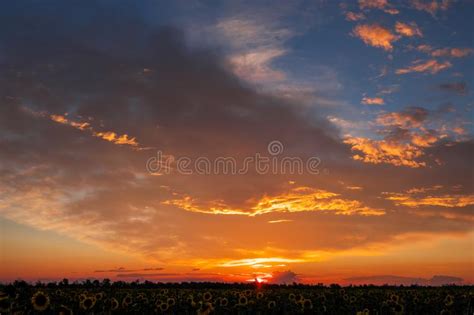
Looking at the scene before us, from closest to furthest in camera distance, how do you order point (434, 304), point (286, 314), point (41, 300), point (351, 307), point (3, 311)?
point (3, 311)
point (41, 300)
point (286, 314)
point (351, 307)
point (434, 304)

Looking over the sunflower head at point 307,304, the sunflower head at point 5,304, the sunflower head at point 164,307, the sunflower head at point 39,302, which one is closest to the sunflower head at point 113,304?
the sunflower head at point 164,307

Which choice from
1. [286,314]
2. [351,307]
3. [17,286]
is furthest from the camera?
[351,307]

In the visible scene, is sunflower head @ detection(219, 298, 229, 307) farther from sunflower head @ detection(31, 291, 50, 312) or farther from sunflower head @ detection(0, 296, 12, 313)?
sunflower head @ detection(0, 296, 12, 313)

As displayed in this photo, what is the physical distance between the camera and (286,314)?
34125 millimetres

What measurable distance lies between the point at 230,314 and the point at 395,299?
12.9m

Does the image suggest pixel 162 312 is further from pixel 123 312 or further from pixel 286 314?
pixel 286 314

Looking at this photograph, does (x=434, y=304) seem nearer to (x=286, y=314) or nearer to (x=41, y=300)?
(x=286, y=314)

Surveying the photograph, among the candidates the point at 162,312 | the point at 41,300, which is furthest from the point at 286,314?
the point at 41,300

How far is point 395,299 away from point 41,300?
25.2 m

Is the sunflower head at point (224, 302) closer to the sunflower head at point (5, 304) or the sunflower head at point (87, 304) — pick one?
the sunflower head at point (87, 304)

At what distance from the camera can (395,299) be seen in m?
38.6

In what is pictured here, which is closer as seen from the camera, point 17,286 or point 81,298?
point 17,286

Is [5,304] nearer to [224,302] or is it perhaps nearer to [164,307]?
[164,307]

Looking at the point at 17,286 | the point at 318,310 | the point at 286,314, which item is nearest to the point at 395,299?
the point at 318,310
